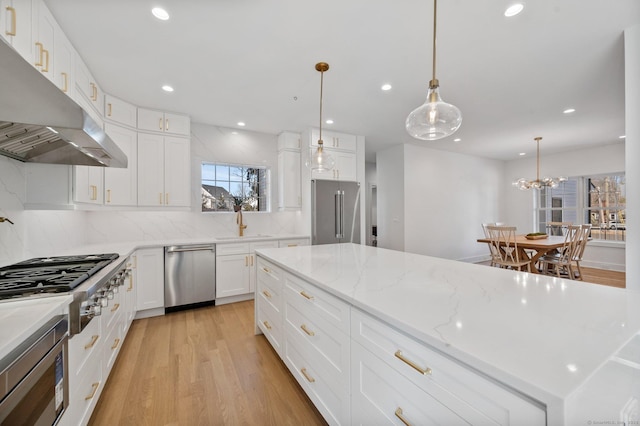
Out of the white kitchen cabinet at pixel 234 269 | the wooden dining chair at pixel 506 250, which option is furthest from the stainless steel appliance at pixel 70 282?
the wooden dining chair at pixel 506 250

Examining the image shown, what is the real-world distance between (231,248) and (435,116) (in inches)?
119

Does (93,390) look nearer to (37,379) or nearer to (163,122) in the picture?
(37,379)

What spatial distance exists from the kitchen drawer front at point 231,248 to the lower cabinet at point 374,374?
1.87 meters

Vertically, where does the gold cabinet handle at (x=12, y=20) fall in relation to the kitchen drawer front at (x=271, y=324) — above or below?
above

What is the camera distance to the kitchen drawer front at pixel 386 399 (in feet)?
2.77

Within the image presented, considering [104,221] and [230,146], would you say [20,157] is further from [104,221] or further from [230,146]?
[230,146]

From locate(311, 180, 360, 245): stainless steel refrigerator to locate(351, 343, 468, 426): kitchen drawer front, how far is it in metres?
3.00

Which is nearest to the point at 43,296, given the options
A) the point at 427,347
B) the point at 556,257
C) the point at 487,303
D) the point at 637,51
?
the point at 427,347

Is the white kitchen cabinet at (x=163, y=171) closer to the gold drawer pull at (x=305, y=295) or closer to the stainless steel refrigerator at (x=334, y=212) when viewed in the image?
the stainless steel refrigerator at (x=334, y=212)

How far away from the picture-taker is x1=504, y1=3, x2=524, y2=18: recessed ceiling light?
1.80 metres

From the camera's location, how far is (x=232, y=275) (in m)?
3.67

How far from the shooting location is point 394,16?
1.88m

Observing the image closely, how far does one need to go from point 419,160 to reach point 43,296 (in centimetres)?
574

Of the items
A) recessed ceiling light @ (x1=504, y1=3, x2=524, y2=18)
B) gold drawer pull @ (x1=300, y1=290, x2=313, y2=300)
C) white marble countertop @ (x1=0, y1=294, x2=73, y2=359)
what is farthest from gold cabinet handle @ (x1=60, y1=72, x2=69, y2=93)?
recessed ceiling light @ (x1=504, y1=3, x2=524, y2=18)
